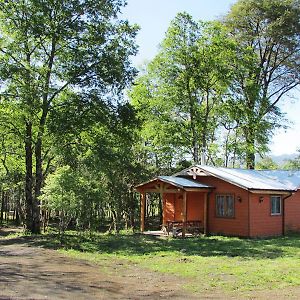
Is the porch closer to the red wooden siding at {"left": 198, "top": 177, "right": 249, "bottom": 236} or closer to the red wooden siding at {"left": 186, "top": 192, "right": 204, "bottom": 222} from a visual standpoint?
the red wooden siding at {"left": 186, "top": 192, "right": 204, "bottom": 222}

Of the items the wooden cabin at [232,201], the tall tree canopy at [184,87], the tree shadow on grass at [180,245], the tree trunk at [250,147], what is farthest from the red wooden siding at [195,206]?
the tree trunk at [250,147]

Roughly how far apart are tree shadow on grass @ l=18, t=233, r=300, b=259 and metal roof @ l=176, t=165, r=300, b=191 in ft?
8.80

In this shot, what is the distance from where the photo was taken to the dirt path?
8430mm

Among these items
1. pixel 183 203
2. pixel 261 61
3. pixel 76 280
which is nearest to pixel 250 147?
pixel 261 61

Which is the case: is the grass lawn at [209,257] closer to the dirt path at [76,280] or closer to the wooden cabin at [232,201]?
the dirt path at [76,280]

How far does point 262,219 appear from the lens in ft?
68.8

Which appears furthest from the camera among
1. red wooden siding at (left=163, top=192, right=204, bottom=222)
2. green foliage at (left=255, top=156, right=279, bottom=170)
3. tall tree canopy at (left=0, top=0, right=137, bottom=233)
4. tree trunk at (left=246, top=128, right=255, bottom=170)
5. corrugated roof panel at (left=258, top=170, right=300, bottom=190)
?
green foliage at (left=255, top=156, right=279, bottom=170)

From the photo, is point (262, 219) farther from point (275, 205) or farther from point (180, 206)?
point (180, 206)

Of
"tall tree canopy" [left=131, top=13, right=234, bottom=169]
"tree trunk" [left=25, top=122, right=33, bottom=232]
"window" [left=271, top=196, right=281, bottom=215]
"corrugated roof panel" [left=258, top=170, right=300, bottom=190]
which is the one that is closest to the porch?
"window" [left=271, top=196, right=281, bottom=215]

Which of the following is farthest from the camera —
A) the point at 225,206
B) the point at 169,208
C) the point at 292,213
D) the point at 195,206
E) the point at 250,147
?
the point at 250,147

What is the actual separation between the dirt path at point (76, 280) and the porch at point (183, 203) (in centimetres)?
827

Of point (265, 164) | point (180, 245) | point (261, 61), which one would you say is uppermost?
point (261, 61)

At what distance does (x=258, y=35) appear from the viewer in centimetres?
3206

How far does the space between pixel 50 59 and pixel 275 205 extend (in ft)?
45.3
